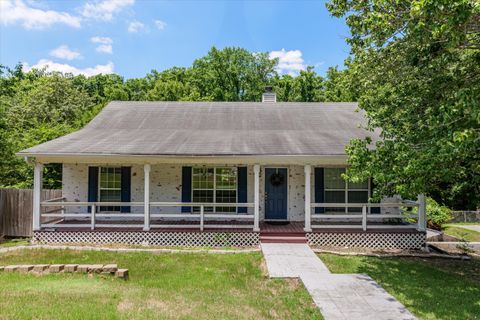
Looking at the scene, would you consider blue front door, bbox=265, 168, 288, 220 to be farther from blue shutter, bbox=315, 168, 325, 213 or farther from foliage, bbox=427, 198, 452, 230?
foliage, bbox=427, 198, 452, 230

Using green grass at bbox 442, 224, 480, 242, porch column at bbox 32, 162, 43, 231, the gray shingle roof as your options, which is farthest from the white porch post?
porch column at bbox 32, 162, 43, 231

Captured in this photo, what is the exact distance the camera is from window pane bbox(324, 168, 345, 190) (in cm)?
1257

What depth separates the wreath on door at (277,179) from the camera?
1284 centimetres

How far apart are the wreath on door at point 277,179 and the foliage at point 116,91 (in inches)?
386

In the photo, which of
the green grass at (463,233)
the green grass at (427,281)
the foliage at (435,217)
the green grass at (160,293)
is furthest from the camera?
the foliage at (435,217)

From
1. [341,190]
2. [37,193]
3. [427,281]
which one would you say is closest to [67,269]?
[37,193]

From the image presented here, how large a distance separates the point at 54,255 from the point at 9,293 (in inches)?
145

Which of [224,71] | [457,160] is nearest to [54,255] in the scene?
[457,160]

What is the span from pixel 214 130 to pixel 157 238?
17.6 ft

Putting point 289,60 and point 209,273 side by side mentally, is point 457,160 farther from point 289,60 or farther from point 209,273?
point 289,60

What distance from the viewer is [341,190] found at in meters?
12.5

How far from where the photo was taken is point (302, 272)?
7973 mm

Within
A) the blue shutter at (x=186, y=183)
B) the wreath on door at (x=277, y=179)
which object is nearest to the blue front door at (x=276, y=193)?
the wreath on door at (x=277, y=179)

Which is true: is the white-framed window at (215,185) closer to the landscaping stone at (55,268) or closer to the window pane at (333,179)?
the window pane at (333,179)
